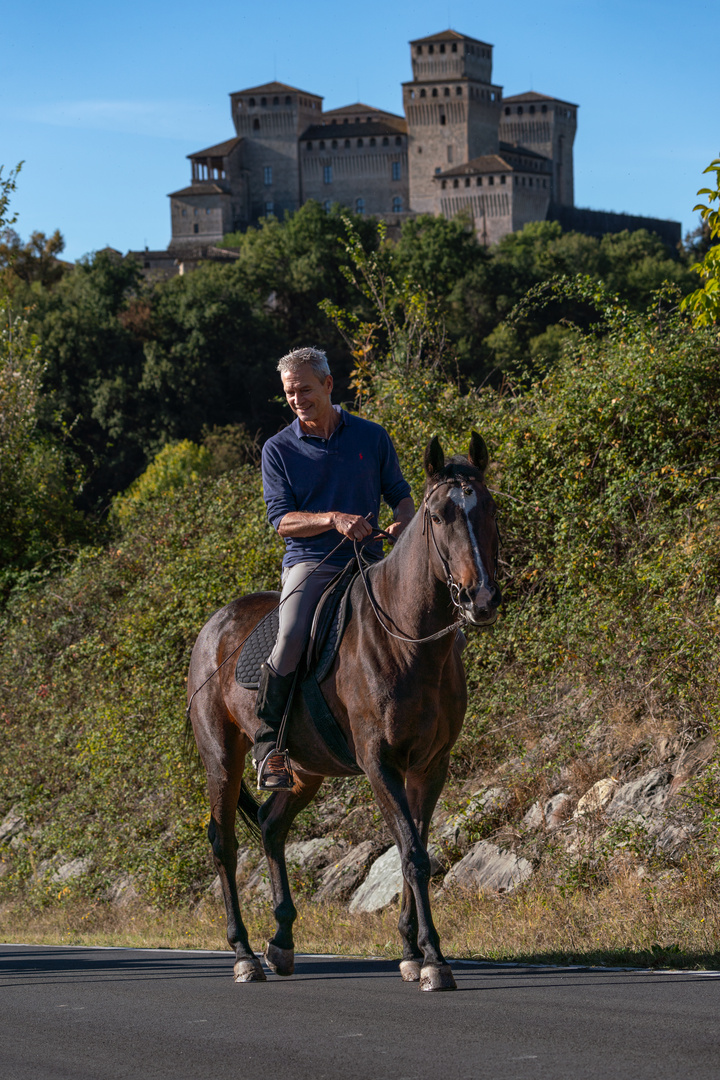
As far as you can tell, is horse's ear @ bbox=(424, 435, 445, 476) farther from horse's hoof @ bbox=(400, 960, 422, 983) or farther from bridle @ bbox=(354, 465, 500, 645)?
horse's hoof @ bbox=(400, 960, 422, 983)

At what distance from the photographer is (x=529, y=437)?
13664mm

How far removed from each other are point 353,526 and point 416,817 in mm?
1569

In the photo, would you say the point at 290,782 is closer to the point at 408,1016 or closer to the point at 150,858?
the point at 408,1016

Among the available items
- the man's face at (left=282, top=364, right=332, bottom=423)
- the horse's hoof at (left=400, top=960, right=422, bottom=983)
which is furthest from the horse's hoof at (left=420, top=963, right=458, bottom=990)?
the man's face at (left=282, top=364, right=332, bottom=423)

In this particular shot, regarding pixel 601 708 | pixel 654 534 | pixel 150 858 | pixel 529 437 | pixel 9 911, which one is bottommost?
pixel 9 911

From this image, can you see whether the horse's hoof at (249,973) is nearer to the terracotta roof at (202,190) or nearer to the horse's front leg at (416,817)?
the horse's front leg at (416,817)

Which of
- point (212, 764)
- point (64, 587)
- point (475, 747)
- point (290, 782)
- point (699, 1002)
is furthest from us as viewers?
point (64, 587)

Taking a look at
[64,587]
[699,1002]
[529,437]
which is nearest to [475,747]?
[529,437]

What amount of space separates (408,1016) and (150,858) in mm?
8565

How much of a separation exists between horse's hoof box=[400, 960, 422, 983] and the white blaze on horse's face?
2.05m

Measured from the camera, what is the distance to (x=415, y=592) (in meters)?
6.50

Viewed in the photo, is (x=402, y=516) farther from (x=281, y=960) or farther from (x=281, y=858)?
(x=281, y=960)

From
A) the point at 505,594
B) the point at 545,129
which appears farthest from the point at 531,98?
the point at 505,594

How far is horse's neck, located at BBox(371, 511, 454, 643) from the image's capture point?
253 inches
